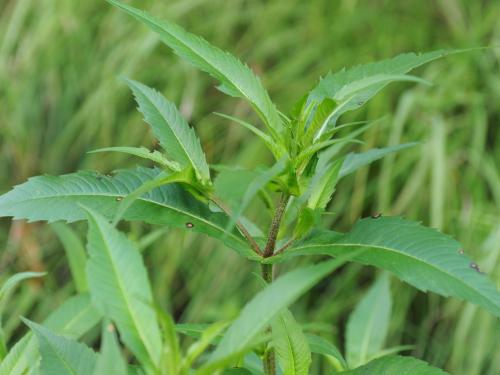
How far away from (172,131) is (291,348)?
9.2 inches

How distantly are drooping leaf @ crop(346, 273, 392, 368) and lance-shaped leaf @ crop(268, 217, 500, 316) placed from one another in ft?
0.85

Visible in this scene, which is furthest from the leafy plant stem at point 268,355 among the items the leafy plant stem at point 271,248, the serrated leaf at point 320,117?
the serrated leaf at point 320,117

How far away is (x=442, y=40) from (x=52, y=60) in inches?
56.3

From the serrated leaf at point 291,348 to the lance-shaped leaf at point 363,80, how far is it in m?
0.17

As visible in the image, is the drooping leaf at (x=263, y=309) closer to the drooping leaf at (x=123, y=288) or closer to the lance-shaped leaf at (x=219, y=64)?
the drooping leaf at (x=123, y=288)

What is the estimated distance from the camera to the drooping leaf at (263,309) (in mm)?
492

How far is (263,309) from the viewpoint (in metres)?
0.51

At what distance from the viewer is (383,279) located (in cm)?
102

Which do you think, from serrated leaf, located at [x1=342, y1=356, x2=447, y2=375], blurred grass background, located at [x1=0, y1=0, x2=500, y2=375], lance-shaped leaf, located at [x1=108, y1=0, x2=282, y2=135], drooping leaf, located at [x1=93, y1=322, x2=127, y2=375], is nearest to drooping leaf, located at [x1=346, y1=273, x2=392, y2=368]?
serrated leaf, located at [x1=342, y1=356, x2=447, y2=375]

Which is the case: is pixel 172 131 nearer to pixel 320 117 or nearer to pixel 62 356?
pixel 320 117

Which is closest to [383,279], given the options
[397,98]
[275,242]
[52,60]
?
[275,242]

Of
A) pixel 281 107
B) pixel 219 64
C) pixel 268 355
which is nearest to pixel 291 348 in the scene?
pixel 268 355

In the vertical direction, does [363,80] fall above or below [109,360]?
above

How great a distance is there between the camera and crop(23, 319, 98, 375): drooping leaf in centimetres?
56
